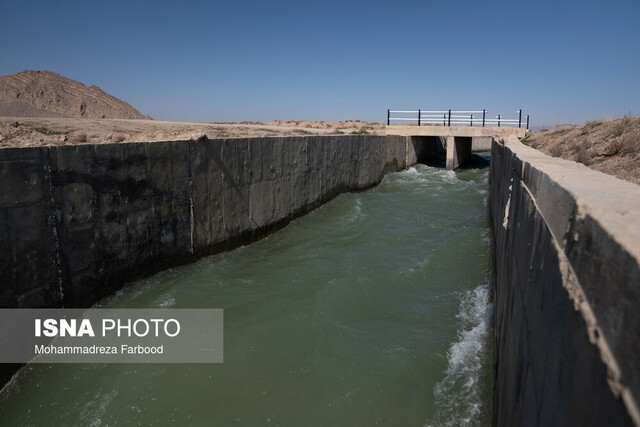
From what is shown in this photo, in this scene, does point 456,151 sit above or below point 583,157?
above

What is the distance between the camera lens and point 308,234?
11.6 meters

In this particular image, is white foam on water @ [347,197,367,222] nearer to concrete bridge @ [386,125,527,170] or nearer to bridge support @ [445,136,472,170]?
concrete bridge @ [386,125,527,170]

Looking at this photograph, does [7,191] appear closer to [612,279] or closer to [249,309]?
[249,309]

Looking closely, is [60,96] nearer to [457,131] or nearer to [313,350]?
[457,131]

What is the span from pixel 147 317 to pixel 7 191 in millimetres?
2583

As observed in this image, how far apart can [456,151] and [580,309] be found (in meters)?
25.5

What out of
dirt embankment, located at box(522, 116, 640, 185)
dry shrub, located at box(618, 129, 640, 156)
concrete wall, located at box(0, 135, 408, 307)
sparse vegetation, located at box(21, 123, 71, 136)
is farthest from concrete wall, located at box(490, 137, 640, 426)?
sparse vegetation, located at box(21, 123, 71, 136)

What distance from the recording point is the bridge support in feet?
81.7

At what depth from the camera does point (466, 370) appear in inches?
208

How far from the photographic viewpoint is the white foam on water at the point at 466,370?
4.52m

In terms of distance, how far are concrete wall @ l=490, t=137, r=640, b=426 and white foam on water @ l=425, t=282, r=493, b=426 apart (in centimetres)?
197

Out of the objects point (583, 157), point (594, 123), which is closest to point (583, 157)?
point (583, 157)

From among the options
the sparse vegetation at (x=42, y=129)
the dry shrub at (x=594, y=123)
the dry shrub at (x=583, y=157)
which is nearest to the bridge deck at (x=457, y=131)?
the dry shrub at (x=594, y=123)

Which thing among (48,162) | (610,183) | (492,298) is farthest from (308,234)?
(610,183)
